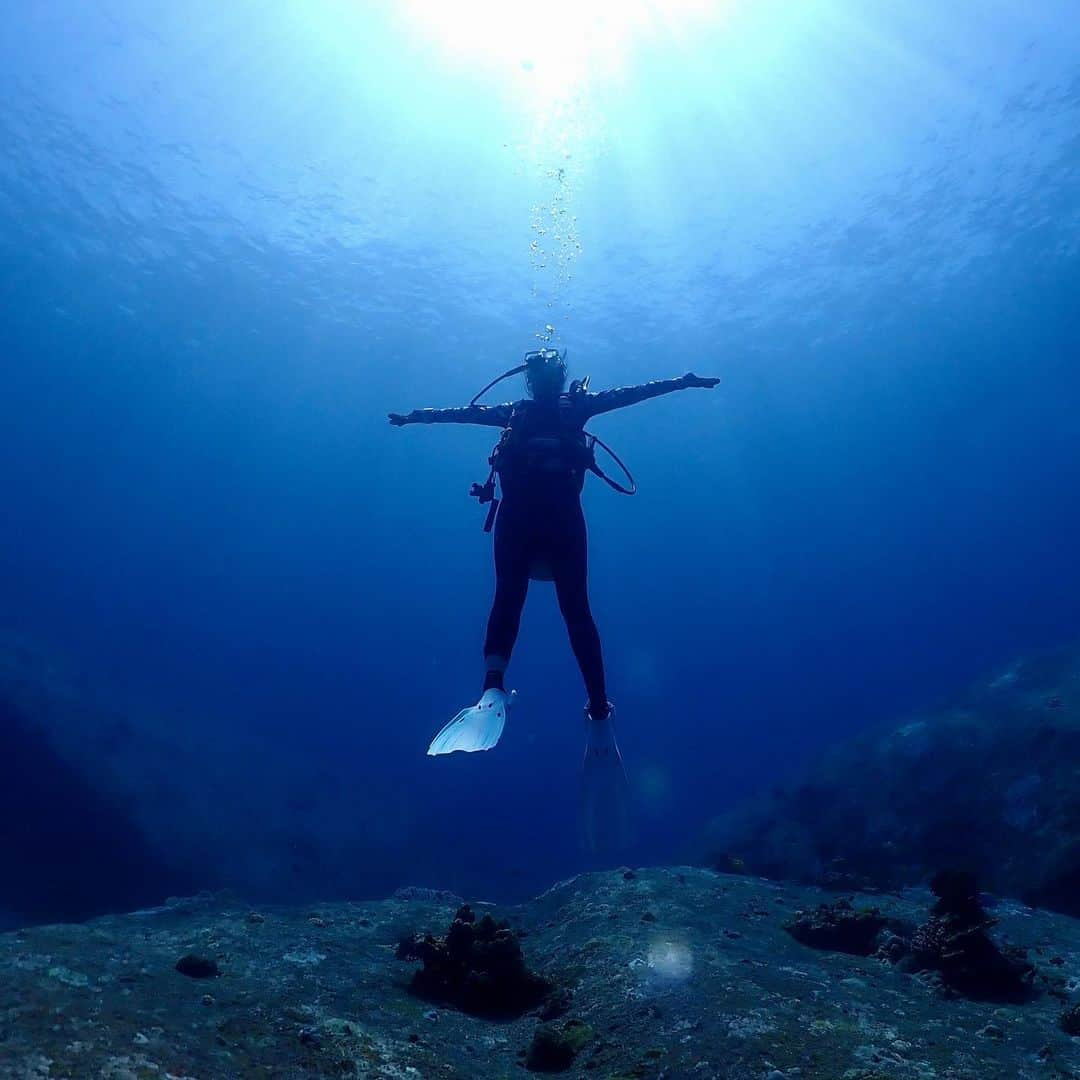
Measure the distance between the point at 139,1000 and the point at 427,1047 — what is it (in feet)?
6.79

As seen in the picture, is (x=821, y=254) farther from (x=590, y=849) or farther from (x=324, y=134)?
(x=590, y=849)

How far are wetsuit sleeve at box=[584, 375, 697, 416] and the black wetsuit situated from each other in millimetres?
21

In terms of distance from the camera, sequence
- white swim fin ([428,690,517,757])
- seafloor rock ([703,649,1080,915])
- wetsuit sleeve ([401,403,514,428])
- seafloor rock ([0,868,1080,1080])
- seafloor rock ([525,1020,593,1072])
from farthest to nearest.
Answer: seafloor rock ([703,649,1080,915])
wetsuit sleeve ([401,403,514,428])
white swim fin ([428,690,517,757])
seafloor rock ([525,1020,593,1072])
seafloor rock ([0,868,1080,1080])

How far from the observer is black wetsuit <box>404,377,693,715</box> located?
687 centimetres

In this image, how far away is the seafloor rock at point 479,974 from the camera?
20.9 ft

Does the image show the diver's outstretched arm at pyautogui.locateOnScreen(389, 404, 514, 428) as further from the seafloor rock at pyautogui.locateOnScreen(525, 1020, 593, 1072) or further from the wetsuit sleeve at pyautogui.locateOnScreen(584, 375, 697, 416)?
the seafloor rock at pyautogui.locateOnScreen(525, 1020, 593, 1072)

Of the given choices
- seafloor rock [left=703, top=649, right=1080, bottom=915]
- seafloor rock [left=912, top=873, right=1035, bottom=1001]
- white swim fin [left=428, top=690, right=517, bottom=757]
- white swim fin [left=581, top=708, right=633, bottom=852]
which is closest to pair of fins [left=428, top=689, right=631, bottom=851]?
white swim fin [left=581, top=708, right=633, bottom=852]

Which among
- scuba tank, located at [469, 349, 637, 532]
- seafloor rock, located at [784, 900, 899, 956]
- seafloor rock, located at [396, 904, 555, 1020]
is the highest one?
scuba tank, located at [469, 349, 637, 532]

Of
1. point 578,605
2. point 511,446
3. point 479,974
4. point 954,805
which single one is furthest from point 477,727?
point 954,805

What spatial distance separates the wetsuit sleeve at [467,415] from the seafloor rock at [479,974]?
5079 millimetres

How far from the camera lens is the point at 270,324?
4544cm

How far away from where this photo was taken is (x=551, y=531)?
23.3 ft

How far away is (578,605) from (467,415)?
2.42 m

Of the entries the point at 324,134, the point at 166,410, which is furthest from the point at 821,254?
the point at 166,410
